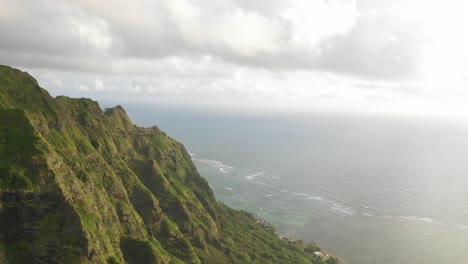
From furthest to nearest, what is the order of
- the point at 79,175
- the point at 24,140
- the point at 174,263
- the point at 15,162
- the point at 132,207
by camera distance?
the point at 132,207
the point at 174,263
the point at 79,175
the point at 24,140
the point at 15,162

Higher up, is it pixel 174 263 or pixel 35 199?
pixel 35 199

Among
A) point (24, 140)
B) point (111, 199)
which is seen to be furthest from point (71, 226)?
point (111, 199)

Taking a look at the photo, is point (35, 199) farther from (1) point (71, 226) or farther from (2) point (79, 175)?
(2) point (79, 175)

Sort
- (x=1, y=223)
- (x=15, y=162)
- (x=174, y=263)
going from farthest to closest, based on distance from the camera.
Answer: (x=174, y=263) → (x=15, y=162) → (x=1, y=223)

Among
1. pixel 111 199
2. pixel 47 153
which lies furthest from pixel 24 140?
pixel 111 199

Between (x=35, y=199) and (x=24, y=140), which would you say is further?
(x=24, y=140)

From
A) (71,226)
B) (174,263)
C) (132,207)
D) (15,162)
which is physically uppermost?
(15,162)

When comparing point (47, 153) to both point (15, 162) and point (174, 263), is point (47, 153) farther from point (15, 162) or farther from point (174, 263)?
point (174, 263)

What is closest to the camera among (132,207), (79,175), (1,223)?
(1,223)

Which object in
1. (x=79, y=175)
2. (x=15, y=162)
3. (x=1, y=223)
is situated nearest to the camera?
(x=1, y=223)
